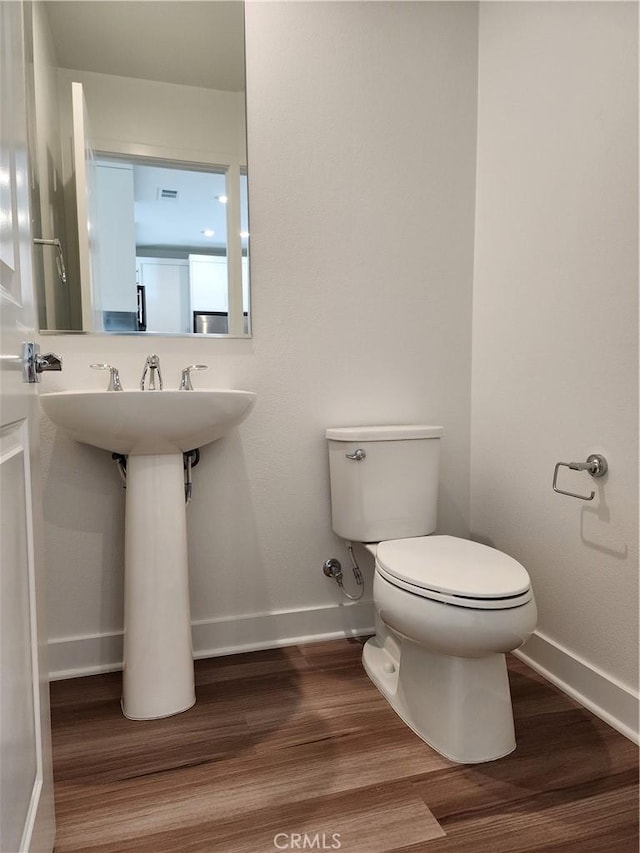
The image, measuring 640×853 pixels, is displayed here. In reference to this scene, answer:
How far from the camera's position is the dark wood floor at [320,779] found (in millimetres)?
1107

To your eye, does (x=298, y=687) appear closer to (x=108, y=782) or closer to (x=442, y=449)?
(x=108, y=782)

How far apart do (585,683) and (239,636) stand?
1.03m

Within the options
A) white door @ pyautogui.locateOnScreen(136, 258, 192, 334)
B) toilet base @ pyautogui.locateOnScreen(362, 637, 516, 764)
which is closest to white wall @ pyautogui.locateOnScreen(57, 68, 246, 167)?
white door @ pyautogui.locateOnScreen(136, 258, 192, 334)

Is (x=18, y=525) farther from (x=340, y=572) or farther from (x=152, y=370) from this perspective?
(x=340, y=572)

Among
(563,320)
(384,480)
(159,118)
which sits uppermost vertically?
(159,118)

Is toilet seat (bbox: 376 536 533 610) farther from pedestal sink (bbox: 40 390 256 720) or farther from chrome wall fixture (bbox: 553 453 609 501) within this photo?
pedestal sink (bbox: 40 390 256 720)

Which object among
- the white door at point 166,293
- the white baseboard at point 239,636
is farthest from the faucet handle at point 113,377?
the white baseboard at point 239,636

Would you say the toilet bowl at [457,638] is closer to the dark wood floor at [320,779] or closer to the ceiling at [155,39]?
the dark wood floor at [320,779]

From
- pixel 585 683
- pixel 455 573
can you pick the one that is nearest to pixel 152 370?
pixel 455 573

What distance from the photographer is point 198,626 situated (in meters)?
1.83

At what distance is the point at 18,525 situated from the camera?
85 cm

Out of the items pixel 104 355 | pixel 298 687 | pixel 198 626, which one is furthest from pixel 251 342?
pixel 298 687

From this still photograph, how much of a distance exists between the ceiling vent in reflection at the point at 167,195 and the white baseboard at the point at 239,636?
132 centimetres

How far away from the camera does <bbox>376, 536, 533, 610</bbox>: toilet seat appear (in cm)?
125
